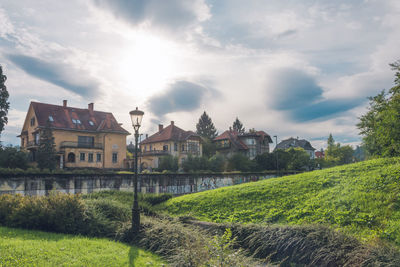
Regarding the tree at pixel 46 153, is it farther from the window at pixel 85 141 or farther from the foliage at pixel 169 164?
the foliage at pixel 169 164

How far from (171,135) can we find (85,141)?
50.8ft

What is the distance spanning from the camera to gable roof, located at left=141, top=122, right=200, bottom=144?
172ft

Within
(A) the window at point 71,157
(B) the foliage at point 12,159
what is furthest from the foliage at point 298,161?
(B) the foliage at point 12,159

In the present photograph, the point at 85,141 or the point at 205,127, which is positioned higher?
the point at 205,127

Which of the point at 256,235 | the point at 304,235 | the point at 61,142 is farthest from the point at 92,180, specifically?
the point at 61,142

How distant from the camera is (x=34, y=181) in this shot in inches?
639

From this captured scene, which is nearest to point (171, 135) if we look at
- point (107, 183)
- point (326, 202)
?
point (107, 183)

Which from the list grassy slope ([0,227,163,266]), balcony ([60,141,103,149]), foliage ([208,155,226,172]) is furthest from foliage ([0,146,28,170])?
foliage ([208,155,226,172])

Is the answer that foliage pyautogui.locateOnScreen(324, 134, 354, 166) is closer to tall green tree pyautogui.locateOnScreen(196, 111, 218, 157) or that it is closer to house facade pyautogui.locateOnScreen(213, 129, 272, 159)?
house facade pyautogui.locateOnScreen(213, 129, 272, 159)

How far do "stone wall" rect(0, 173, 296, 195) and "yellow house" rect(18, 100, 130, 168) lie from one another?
22665 millimetres

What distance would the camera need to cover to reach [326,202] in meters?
10.2

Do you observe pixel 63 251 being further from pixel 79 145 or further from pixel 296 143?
pixel 296 143

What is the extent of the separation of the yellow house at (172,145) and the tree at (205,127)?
30845 mm

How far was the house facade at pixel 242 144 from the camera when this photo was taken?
61.7 metres
